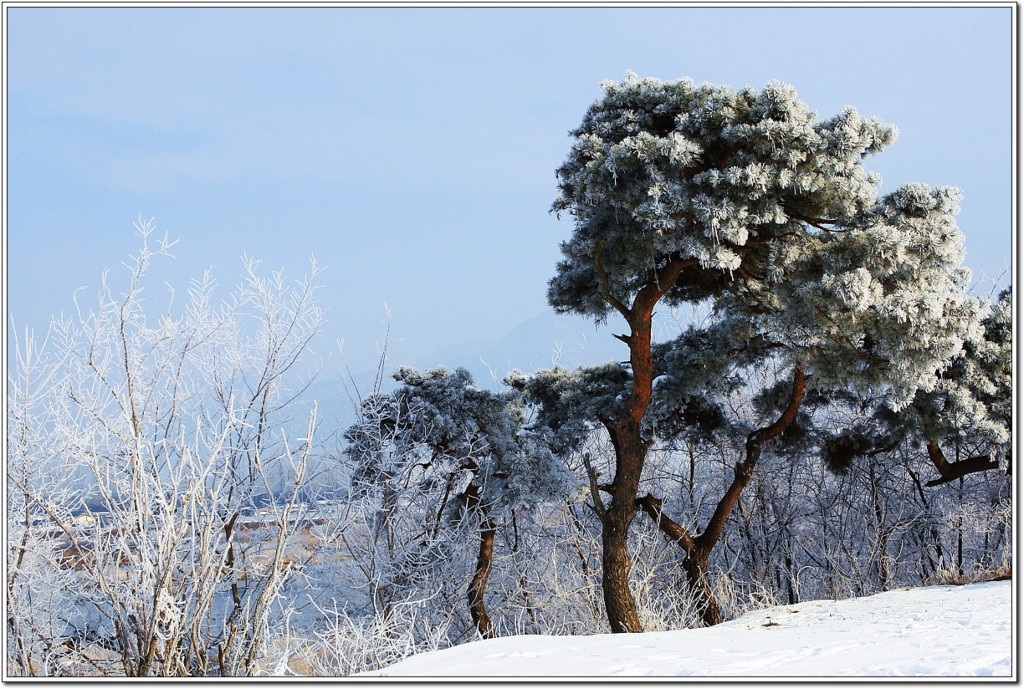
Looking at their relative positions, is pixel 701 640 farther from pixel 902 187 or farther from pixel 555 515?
pixel 555 515

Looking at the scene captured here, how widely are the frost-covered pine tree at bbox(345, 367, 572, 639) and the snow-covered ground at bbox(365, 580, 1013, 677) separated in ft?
7.77

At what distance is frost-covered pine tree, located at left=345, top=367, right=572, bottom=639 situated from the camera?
705 centimetres

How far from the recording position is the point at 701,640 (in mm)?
4535

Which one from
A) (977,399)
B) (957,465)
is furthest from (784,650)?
(957,465)

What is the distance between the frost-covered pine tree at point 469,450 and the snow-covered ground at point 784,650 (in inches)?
93.2

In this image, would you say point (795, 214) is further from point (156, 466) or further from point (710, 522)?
point (156, 466)

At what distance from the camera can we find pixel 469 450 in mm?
7340

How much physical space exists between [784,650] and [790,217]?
139 inches

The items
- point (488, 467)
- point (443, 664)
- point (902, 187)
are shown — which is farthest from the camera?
point (488, 467)

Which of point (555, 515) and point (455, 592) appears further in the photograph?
point (555, 515)

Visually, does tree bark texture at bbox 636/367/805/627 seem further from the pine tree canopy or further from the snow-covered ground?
the snow-covered ground

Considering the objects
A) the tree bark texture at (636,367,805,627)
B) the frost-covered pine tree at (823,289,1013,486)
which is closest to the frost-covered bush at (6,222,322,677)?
the tree bark texture at (636,367,805,627)
